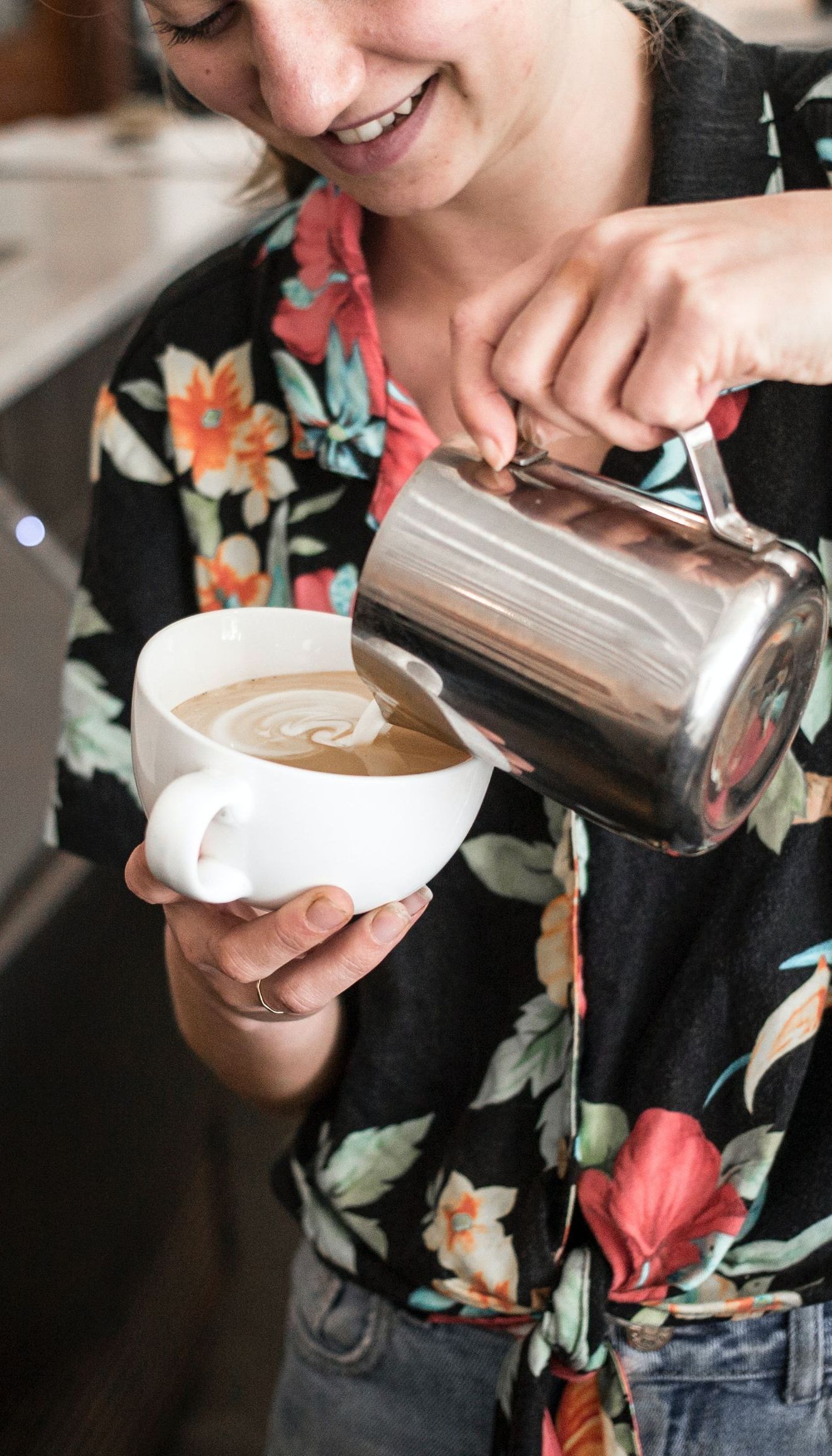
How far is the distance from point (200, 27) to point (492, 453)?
349mm

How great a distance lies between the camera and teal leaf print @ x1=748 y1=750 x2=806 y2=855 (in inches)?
31.5

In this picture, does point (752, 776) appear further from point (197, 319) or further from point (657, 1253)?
point (197, 319)

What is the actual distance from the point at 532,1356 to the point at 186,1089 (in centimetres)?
75

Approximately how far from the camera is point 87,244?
2279 mm

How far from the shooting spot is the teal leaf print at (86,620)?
1.01 meters

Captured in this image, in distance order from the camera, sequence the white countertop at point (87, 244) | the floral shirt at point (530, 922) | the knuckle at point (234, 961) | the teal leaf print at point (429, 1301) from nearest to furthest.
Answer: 1. the knuckle at point (234, 961)
2. the floral shirt at point (530, 922)
3. the teal leaf print at point (429, 1301)
4. the white countertop at point (87, 244)

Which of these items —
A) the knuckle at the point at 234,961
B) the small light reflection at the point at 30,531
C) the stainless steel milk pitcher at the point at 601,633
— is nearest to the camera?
the stainless steel milk pitcher at the point at 601,633

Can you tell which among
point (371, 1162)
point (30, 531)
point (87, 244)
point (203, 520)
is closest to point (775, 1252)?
point (371, 1162)

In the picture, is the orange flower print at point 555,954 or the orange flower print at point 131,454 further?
the orange flower print at point 131,454

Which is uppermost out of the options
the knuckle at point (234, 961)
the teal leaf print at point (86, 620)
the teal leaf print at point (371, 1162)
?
the knuckle at point (234, 961)

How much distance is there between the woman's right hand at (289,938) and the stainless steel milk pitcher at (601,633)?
9cm

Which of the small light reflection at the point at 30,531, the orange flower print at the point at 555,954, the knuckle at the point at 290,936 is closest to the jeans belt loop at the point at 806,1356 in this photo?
the orange flower print at the point at 555,954

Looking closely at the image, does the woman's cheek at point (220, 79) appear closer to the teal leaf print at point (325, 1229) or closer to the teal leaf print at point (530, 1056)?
the teal leaf print at point (530, 1056)

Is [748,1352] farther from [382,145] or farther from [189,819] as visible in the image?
[382,145]
